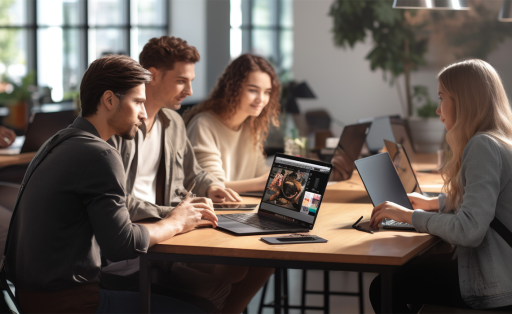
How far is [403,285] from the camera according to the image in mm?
1816

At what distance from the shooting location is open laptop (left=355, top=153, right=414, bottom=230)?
190 cm

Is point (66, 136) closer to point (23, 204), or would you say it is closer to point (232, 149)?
point (23, 204)

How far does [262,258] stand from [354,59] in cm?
499

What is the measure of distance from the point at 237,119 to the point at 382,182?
117cm

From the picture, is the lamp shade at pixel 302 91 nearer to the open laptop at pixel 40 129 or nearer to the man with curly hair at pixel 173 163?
the open laptop at pixel 40 129

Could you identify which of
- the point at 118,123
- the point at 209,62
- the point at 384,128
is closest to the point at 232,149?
the point at 384,128

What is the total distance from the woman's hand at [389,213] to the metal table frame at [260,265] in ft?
0.83

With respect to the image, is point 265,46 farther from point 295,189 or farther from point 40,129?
point 295,189

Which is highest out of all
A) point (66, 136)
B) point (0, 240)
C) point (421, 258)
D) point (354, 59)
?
point (354, 59)

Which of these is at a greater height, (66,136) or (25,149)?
(66,136)

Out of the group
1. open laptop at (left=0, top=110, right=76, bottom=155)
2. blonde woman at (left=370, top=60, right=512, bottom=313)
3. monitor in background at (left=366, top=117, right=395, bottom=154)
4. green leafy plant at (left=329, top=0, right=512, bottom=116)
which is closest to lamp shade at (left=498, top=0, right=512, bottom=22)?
monitor in background at (left=366, top=117, right=395, bottom=154)

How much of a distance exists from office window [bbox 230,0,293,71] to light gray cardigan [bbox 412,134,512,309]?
7.89 m

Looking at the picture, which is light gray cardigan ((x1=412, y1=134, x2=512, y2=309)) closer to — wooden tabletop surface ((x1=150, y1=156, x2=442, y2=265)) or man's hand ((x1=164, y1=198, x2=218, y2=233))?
wooden tabletop surface ((x1=150, y1=156, x2=442, y2=265))

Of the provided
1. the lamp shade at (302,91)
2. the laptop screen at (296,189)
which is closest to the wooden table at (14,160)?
the laptop screen at (296,189)
